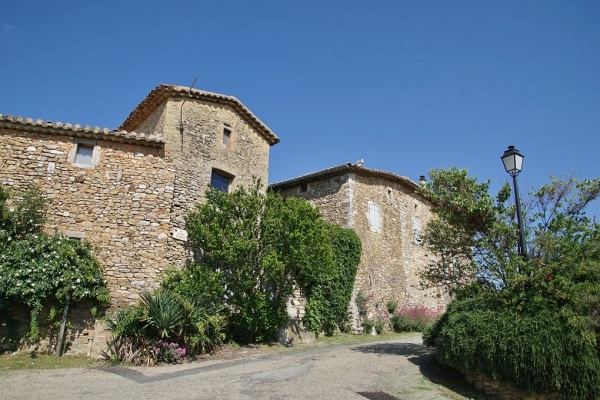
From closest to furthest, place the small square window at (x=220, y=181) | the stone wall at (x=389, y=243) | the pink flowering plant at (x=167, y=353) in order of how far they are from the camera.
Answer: the pink flowering plant at (x=167, y=353) < the small square window at (x=220, y=181) < the stone wall at (x=389, y=243)

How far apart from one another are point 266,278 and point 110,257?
14.8 ft

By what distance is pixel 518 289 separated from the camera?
9.00 metres

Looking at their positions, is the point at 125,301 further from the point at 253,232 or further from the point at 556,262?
the point at 556,262

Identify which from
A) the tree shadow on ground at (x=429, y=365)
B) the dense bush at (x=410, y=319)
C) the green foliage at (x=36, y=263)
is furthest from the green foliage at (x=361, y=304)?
the green foliage at (x=36, y=263)

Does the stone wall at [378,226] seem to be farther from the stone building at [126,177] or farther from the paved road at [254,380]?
the paved road at [254,380]

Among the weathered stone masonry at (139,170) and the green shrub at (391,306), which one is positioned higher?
the weathered stone masonry at (139,170)

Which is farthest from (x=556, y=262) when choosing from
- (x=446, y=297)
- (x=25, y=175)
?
(x=446, y=297)

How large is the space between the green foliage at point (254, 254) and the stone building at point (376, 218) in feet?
18.0

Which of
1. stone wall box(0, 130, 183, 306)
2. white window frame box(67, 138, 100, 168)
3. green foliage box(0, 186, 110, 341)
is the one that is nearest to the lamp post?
stone wall box(0, 130, 183, 306)

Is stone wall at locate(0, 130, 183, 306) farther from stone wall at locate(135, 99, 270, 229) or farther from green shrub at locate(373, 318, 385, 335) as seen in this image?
green shrub at locate(373, 318, 385, 335)

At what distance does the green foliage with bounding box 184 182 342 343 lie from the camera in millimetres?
12164

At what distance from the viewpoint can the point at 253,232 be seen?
41.4ft

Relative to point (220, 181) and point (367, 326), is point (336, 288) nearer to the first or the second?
point (367, 326)

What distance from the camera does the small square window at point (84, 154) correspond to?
40.9ft
